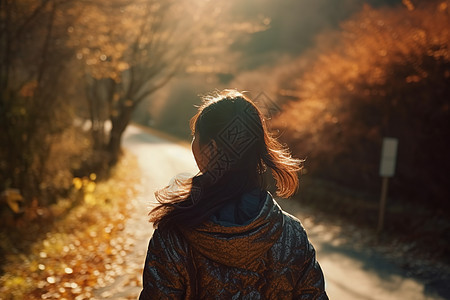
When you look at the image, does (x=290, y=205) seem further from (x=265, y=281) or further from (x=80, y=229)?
(x=265, y=281)

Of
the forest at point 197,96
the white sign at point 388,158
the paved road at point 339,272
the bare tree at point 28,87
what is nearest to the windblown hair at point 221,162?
the paved road at point 339,272

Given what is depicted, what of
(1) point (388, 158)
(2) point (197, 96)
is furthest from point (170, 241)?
(2) point (197, 96)

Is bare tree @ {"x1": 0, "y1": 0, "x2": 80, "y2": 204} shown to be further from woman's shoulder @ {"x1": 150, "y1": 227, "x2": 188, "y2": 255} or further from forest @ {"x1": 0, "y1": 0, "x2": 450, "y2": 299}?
woman's shoulder @ {"x1": 150, "y1": 227, "x2": 188, "y2": 255}

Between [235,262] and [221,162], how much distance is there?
1.32 feet

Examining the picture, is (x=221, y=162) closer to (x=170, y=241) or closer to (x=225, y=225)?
(x=225, y=225)

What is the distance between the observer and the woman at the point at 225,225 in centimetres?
155

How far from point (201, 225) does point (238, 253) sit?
185 millimetres

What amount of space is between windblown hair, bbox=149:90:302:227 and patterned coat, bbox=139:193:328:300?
75 millimetres

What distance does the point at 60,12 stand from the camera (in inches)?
305

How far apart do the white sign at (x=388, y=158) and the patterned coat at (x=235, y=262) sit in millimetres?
7041

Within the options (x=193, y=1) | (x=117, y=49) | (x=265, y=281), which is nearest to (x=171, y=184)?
(x=265, y=281)

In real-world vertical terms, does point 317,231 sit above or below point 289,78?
below

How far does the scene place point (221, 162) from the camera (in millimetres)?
1590

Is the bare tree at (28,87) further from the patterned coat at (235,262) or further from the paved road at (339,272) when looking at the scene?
the patterned coat at (235,262)
